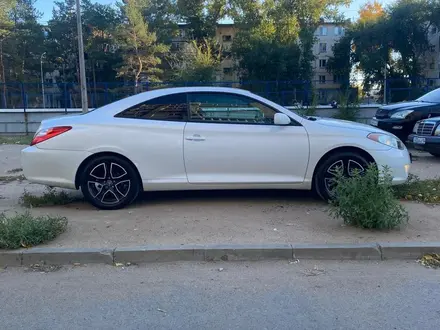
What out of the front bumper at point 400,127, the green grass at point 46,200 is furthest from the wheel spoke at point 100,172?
the front bumper at point 400,127

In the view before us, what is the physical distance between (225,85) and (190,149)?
46.2 ft

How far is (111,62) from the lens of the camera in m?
54.3

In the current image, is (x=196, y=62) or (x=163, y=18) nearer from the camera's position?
(x=196, y=62)

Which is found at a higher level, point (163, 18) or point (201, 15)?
point (201, 15)

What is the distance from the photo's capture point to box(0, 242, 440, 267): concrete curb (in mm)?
4441

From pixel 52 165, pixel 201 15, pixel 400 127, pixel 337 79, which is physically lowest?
pixel 52 165

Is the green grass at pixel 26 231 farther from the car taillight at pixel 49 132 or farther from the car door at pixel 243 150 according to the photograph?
the car door at pixel 243 150

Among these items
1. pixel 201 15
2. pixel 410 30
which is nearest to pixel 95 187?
pixel 410 30

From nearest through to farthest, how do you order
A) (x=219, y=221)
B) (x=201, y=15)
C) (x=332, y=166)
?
(x=219, y=221) < (x=332, y=166) < (x=201, y=15)

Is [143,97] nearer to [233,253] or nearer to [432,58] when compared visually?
[233,253]

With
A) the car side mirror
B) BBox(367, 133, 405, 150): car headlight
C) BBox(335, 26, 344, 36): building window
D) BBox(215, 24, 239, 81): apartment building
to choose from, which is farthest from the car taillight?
BBox(335, 26, 344, 36): building window

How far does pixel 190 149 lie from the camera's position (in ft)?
19.3

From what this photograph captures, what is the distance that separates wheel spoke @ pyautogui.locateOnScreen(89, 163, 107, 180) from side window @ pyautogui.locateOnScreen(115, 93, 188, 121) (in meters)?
0.73

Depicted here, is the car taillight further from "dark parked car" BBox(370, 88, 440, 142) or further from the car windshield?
the car windshield
